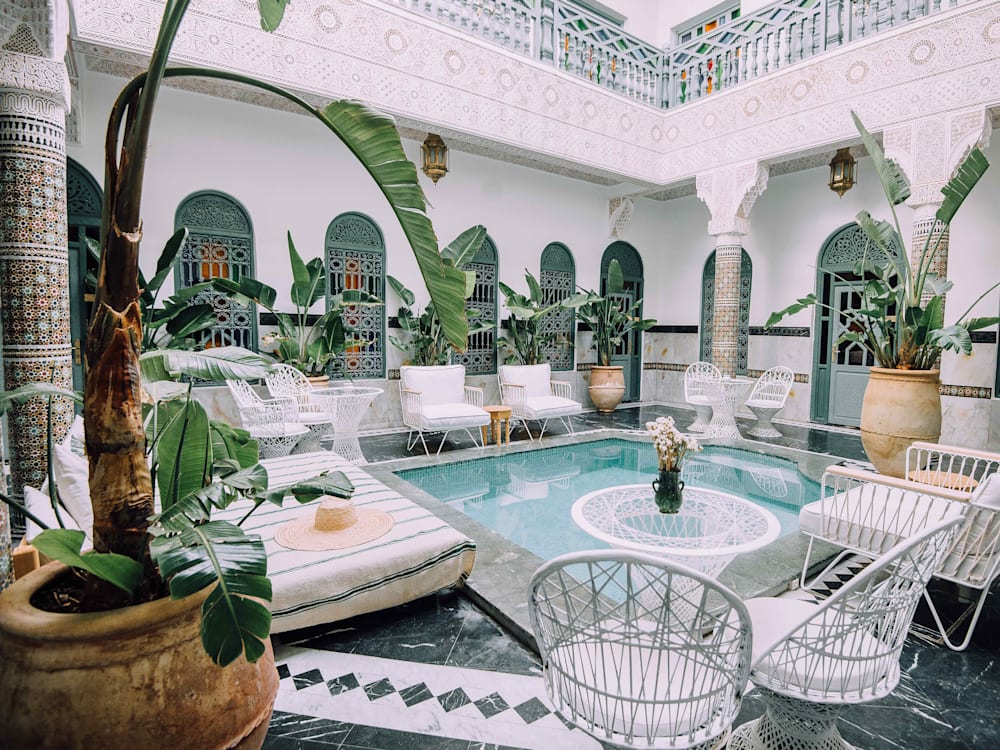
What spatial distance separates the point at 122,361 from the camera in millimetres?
1187

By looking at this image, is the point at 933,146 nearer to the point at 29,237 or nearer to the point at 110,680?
the point at 110,680

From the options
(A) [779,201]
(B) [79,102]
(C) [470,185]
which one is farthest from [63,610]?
(A) [779,201]

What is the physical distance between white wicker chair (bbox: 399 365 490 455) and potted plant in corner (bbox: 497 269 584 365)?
129 cm

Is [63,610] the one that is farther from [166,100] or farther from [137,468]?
[166,100]

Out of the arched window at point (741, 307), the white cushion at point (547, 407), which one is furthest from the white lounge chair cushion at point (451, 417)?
the arched window at point (741, 307)

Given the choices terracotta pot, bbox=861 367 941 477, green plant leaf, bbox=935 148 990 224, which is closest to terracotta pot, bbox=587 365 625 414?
terracotta pot, bbox=861 367 941 477

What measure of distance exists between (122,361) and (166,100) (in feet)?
19.5

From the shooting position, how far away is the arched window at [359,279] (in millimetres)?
6926

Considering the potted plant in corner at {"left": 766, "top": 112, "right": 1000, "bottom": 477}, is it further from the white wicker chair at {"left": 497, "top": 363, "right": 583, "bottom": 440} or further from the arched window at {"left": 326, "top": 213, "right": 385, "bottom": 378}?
the arched window at {"left": 326, "top": 213, "right": 385, "bottom": 378}

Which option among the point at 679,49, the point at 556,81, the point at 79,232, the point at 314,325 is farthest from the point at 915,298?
the point at 79,232

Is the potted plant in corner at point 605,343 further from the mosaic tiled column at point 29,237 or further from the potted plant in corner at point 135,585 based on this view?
the potted plant in corner at point 135,585

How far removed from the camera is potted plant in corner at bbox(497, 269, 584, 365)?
759 cm

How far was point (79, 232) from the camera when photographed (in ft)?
17.8

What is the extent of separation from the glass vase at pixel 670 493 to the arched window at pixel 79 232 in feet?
17.9
